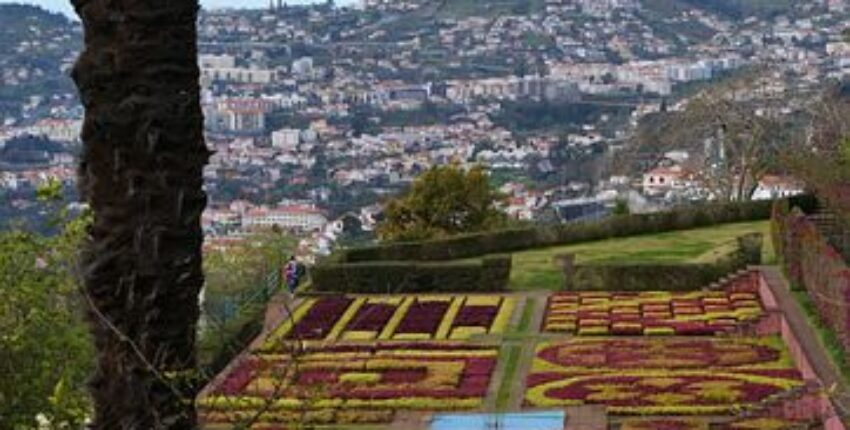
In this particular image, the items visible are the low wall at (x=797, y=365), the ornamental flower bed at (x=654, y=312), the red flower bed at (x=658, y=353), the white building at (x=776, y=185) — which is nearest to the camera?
the low wall at (x=797, y=365)

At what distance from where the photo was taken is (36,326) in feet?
42.6

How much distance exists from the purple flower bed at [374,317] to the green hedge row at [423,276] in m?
1.62

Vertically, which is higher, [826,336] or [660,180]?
[826,336]

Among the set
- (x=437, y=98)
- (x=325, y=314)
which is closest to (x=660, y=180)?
(x=325, y=314)

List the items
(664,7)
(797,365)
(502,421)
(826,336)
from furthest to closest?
(664,7)
(826,336)
(797,365)
(502,421)

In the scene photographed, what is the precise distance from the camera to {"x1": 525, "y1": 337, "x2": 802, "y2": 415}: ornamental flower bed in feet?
74.6

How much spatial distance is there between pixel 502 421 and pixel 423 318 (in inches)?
373

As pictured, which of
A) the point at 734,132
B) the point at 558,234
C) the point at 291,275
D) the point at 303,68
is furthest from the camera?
the point at 303,68

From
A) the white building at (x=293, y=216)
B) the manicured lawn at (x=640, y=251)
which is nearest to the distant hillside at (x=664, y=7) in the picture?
the white building at (x=293, y=216)

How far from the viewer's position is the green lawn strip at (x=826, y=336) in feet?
73.7

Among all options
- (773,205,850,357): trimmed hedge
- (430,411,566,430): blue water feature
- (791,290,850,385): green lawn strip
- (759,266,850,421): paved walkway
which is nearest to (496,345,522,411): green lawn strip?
(430,411,566,430): blue water feature

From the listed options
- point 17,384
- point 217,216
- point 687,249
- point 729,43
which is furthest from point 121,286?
point 729,43

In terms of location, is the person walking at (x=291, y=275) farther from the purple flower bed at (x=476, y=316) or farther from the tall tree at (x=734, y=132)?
the tall tree at (x=734, y=132)

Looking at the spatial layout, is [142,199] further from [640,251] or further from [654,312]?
[640,251]
